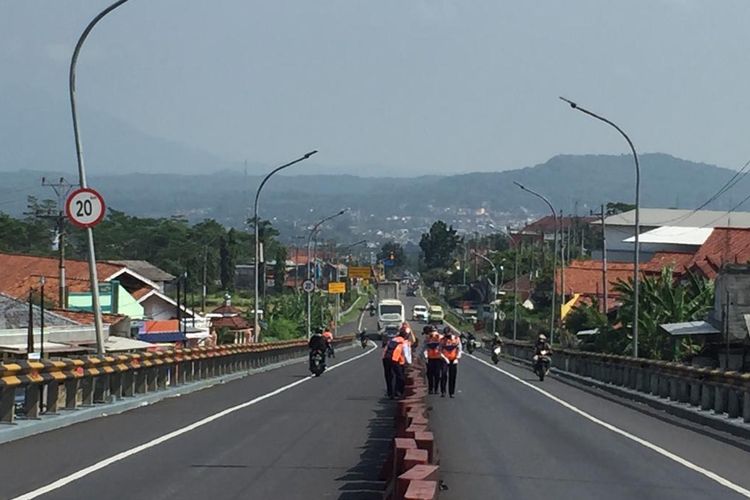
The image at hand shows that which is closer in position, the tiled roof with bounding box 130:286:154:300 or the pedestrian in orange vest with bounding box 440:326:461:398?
the pedestrian in orange vest with bounding box 440:326:461:398

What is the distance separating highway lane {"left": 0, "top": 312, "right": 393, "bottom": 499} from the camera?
42.1ft

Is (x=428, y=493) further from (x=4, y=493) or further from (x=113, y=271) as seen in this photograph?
(x=113, y=271)

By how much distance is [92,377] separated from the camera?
872 inches

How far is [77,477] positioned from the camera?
13.5 m

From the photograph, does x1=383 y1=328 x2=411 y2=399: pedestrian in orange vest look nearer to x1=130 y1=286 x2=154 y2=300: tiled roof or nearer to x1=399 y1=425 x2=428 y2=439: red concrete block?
x1=399 y1=425 x2=428 y2=439: red concrete block

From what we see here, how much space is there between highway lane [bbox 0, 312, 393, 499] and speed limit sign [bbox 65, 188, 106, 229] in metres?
3.72

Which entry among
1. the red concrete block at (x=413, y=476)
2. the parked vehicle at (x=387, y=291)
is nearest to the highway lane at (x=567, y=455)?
the red concrete block at (x=413, y=476)

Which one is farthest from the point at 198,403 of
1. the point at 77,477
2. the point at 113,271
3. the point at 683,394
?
the point at 113,271

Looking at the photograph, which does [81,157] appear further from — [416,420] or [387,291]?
[387,291]

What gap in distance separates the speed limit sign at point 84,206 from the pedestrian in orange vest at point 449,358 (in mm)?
10064

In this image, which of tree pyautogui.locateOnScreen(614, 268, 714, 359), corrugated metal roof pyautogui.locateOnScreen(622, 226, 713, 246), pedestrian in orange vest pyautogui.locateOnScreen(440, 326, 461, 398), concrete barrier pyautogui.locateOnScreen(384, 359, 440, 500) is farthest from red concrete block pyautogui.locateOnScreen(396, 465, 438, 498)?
corrugated metal roof pyautogui.locateOnScreen(622, 226, 713, 246)

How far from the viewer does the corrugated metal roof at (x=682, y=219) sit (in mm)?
152375

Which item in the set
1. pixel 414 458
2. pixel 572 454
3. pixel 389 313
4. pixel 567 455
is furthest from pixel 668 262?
pixel 414 458

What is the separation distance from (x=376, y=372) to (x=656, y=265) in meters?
55.0
